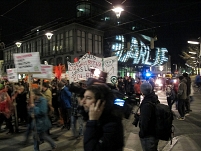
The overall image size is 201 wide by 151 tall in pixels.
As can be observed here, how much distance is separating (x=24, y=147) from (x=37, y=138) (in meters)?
1.28

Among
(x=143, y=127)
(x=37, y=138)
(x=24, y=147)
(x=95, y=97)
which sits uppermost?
(x=95, y=97)

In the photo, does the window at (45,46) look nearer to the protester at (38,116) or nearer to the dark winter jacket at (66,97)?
the dark winter jacket at (66,97)

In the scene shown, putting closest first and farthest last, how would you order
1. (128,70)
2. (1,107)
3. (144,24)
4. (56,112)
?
1. (1,107)
2. (56,112)
3. (128,70)
4. (144,24)

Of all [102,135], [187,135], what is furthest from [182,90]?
[102,135]

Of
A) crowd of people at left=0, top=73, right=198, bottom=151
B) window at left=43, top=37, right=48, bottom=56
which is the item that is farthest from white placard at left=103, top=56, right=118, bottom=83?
window at left=43, top=37, right=48, bottom=56

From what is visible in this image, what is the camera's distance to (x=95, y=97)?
2037 mm

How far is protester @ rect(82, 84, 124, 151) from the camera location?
1.99 meters

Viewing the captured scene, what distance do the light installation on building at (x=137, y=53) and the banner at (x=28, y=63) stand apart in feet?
104

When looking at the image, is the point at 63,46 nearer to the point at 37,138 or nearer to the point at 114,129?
the point at 37,138

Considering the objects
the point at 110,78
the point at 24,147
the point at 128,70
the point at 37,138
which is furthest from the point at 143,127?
the point at 128,70

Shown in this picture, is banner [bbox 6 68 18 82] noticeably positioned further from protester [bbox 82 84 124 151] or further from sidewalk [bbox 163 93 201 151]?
protester [bbox 82 84 124 151]

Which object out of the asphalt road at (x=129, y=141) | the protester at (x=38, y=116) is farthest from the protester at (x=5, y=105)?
the protester at (x=38, y=116)

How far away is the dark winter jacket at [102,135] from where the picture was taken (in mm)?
1982

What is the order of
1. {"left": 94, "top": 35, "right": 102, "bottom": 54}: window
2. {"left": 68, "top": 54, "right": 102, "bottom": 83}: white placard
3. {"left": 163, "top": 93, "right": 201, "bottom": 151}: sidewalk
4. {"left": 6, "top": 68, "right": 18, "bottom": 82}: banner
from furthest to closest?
{"left": 94, "top": 35, "right": 102, "bottom": 54}: window
{"left": 6, "top": 68, "right": 18, "bottom": 82}: banner
{"left": 68, "top": 54, "right": 102, "bottom": 83}: white placard
{"left": 163, "top": 93, "right": 201, "bottom": 151}: sidewalk
